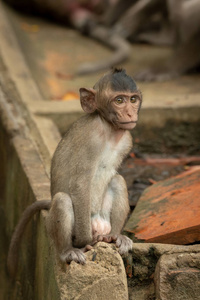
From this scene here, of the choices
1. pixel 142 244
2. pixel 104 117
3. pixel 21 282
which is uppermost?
pixel 104 117

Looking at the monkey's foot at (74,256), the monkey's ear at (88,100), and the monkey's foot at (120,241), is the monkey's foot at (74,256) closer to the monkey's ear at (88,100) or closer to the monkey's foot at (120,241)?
the monkey's foot at (120,241)

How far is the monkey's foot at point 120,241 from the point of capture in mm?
4055

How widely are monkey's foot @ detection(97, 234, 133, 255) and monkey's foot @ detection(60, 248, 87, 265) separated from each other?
175 millimetres

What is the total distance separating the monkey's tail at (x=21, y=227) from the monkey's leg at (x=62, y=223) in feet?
2.23

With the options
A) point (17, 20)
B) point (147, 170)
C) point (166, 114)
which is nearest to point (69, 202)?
point (147, 170)

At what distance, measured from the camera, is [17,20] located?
13062 mm

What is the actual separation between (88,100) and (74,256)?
109 cm

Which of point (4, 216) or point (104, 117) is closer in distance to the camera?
point (104, 117)

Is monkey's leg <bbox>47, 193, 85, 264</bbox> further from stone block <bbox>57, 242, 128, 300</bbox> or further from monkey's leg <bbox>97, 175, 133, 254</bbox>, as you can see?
monkey's leg <bbox>97, 175, 133, 254</bbox>

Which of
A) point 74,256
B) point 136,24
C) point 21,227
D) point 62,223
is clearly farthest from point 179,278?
point 136,24

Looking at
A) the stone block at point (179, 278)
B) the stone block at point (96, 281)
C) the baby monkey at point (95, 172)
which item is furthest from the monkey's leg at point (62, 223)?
the stone block at point (179, 278)

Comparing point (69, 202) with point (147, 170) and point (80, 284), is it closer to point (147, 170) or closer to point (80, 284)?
point (80, 284)

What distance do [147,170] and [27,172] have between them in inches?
74.9

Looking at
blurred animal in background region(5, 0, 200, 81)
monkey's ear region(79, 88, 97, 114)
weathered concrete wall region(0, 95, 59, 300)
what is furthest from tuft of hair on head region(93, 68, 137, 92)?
blurred animal in background region(5, 0, 200, 81)
